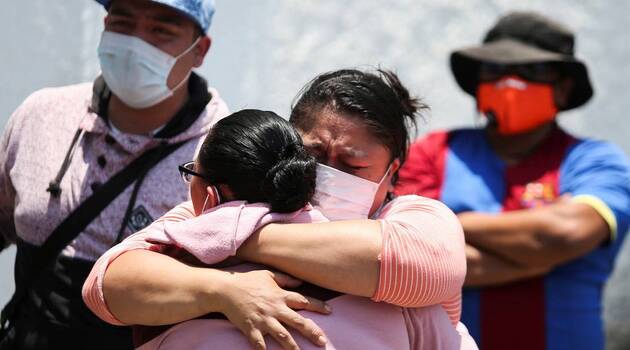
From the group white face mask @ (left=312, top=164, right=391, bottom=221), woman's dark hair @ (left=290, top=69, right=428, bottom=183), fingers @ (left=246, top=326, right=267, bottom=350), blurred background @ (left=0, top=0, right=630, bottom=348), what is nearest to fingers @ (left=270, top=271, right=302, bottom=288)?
fingers @ (left=246, top=326, right=267, bottom=350)

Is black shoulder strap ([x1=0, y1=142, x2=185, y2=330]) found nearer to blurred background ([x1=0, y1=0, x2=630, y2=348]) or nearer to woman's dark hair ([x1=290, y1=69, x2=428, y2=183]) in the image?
woman's dark hair ([x1=290, y1=69, x2=428, y2=183])

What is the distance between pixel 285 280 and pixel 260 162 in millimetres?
211

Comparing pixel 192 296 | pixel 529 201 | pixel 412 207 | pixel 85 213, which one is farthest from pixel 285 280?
pixel 529 201

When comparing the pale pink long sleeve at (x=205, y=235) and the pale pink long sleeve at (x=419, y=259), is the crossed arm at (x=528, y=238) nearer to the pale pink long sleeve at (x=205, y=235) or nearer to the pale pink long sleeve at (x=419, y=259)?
the pale pink long sleeve at (x=419, y=259)

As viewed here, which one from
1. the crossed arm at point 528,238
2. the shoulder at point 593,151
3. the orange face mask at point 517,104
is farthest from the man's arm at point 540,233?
the orange face mask at point 517,104

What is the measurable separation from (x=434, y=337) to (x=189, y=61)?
4.45 ft

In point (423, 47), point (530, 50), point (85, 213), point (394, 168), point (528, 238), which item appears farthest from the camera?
point (423, 47)

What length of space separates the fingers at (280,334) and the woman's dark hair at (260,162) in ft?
0.71

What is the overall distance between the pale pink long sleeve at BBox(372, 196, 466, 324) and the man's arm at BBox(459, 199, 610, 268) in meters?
1.63

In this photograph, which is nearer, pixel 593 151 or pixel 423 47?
pixel 593 151

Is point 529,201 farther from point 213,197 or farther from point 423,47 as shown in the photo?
point 423,47

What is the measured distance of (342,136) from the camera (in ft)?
6.96

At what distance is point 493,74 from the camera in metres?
4.17

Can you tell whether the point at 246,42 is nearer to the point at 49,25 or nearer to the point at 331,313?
the point at 49,25
